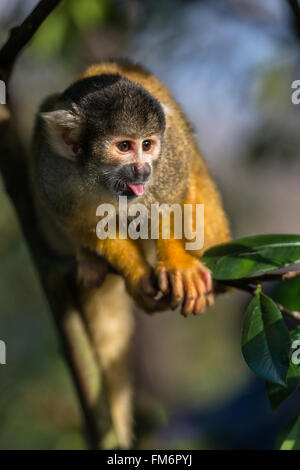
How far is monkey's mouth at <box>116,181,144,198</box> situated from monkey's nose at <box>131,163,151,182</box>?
0.14ft

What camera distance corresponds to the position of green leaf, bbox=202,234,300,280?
6.30 ft

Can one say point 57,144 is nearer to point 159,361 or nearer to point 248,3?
point 248,3

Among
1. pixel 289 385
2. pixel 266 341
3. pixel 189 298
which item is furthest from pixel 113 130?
pixel 289 385

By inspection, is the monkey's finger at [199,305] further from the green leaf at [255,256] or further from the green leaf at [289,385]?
the green leaf at [289,385]

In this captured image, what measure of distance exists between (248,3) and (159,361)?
16.8 feet

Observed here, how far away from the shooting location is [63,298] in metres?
3.09

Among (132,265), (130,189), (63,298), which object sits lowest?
(63,298)

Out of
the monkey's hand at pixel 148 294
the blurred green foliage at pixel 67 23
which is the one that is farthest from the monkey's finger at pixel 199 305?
the blurred green foliage at pixel 67 23

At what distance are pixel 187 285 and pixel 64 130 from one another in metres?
0.98

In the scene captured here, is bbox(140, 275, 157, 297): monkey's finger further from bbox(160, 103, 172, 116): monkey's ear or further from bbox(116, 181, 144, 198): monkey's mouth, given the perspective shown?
bbox(160, 103, 172, 116): monkey's ear

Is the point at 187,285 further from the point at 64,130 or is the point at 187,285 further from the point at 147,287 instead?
the point at 64,130

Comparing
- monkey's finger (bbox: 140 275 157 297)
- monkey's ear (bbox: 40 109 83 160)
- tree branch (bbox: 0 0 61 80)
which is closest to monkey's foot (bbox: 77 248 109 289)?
monkey's finger (bbox: 140 275 157 297)

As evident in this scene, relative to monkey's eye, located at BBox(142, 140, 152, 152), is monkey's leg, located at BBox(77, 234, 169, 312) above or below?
below
